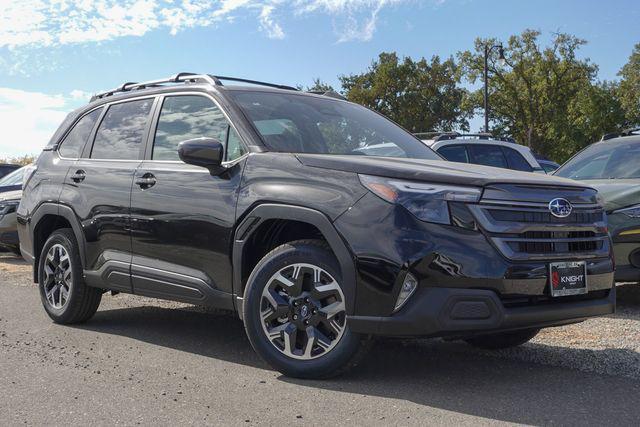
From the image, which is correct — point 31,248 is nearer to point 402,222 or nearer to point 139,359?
point 139,359

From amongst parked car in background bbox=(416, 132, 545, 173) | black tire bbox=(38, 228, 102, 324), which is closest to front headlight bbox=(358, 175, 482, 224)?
black tire bbox=(38, 228, 102, 324)

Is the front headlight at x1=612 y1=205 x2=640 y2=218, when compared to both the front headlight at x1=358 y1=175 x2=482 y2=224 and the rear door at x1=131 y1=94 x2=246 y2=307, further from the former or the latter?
the rear door at x1=131 y1=94 x2=246 y2=307

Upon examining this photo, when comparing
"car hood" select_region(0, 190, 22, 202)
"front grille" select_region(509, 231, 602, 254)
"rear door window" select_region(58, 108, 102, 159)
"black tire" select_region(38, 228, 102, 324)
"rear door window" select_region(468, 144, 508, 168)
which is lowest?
"black tire" select_region(38, 228, 102, 324)

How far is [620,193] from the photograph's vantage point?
684 cm

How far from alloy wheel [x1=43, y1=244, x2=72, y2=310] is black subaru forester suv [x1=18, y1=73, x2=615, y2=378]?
178 mm

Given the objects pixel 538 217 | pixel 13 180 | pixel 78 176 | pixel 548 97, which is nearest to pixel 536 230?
pixel 538 217

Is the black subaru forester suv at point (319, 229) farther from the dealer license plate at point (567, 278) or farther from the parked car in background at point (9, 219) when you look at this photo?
the parked car in background at point (9, 219)

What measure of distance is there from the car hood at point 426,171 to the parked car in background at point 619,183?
1901 millimetres

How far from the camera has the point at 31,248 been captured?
6695 millimetres

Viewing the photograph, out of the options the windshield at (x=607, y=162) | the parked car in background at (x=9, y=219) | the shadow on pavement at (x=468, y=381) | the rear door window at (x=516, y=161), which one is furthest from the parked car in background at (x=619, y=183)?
the parked car in background at (x=9, y=219)

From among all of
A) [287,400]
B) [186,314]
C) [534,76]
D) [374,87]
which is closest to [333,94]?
[186,314]

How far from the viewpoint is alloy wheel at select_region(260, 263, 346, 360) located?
13.9 ft

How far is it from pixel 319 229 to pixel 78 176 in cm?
277

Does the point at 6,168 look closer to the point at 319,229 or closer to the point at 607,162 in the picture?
the point at 607,162
